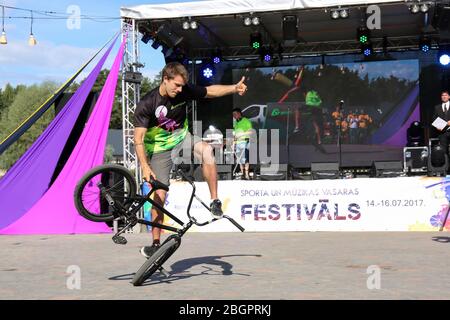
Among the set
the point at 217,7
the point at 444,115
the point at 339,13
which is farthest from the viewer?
the point at 444,115

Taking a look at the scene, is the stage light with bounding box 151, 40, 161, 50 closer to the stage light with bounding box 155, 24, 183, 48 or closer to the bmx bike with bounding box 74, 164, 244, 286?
the stage light with bounding box 155, 24, 183, 48

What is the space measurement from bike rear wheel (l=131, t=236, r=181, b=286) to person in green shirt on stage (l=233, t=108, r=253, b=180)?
7.65m

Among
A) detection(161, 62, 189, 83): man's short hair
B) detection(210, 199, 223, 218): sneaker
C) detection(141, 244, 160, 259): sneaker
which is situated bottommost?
detection(141, 244, 160, 259): sneaker

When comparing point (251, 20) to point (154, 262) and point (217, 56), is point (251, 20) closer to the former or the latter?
point (217, 56)

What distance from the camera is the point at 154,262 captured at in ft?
15.0

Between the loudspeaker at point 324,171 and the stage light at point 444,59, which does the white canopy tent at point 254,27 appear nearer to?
the stage light at point 444,59

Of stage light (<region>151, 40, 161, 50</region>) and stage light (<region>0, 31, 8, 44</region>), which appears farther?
stage light (<region>0, 31, 8, 44</region>)

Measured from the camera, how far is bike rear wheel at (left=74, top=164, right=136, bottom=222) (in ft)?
15.5

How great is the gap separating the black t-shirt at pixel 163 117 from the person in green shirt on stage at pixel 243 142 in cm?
708

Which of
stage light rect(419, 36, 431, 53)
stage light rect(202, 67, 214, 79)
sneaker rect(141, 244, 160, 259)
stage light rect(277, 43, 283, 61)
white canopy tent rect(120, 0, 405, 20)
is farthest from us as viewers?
stage light rect(202, 67, 214, 79)

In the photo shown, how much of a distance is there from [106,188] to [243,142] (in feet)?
29.4

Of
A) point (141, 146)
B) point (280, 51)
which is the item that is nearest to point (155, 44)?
point (280, 51)

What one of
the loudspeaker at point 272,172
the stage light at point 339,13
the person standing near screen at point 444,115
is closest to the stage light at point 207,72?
the loudspeaker at point 272,172

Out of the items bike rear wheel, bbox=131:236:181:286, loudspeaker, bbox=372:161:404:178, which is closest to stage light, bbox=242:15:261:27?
loudspeaker, bbox=372:161:404:178
